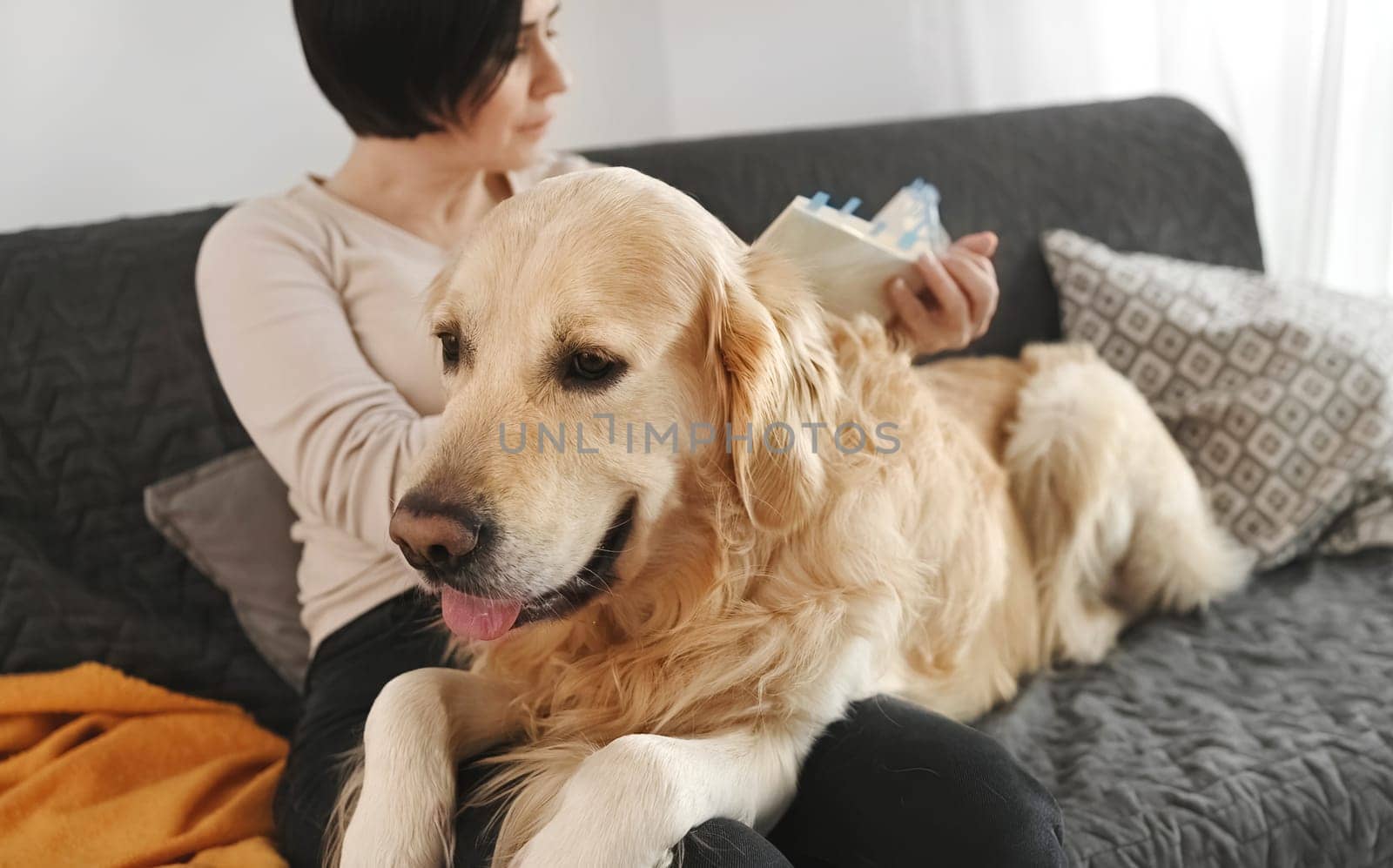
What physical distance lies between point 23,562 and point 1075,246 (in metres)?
1.98

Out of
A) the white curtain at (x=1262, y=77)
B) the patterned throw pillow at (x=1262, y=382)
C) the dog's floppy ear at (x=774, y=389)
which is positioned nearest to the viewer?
the dog's floppy ear at (x=774, y=389)

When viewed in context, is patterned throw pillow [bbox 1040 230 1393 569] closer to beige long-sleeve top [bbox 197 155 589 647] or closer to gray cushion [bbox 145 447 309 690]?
beige long-sleeve top [bbox 197 155 589 647]

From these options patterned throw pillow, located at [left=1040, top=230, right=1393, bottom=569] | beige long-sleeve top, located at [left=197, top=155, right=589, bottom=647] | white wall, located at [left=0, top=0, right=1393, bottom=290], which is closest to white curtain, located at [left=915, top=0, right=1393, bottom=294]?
white wall, located at [left=0, top=0, right=1393, bottom=290]

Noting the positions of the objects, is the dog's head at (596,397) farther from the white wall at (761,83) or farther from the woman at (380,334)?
the white wall at (761,83)

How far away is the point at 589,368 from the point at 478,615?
27 centimetres

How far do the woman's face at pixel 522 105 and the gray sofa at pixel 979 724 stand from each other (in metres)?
0.45

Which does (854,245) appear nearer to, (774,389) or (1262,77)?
(774,389)

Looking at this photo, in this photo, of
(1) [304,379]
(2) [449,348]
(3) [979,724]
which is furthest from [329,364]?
(3) [979,724]

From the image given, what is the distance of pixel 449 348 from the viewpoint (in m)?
1.10

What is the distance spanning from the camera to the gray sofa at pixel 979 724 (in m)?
1.30

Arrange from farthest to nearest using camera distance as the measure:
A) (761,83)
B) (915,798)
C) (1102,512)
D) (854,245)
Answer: (761,83) < (1102,512) < (854,245) < (915,798)

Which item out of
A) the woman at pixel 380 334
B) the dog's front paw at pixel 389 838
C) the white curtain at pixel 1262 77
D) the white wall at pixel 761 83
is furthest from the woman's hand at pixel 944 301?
the white curtain at pixel 1262 77

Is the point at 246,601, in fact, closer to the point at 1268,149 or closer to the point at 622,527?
the point at 622,527

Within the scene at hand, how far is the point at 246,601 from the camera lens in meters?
1.55
